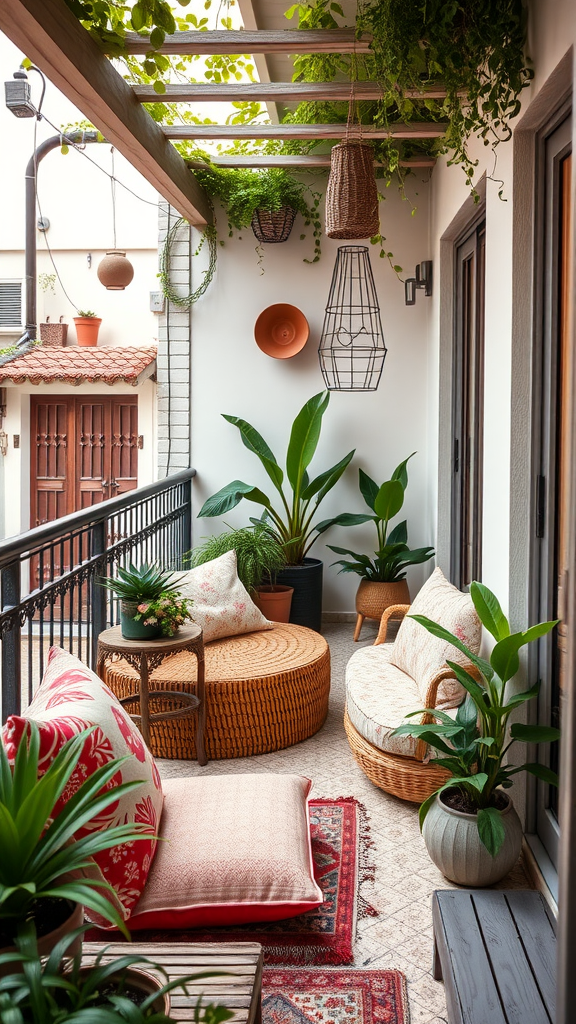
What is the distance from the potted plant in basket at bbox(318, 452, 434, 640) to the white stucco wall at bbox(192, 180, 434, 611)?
27 centimetres

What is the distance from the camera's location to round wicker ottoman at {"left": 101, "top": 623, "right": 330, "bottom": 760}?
137 inches

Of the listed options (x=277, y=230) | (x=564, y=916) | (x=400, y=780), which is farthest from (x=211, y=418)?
(x=564, y=916)

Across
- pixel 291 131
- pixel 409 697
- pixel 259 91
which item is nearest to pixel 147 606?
pixel 409 697

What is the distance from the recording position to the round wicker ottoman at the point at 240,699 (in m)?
3.48

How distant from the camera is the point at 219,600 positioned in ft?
13.2

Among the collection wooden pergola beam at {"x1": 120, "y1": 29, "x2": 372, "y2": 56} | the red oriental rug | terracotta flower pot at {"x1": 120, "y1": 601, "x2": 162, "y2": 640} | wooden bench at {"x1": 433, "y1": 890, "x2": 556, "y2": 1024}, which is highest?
wooden pergola beam at {"x1": 120, "y1": 29, "x2": 372, "y2": 56}

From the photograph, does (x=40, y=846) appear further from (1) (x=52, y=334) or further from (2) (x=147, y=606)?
(1) (x=52, y=334)

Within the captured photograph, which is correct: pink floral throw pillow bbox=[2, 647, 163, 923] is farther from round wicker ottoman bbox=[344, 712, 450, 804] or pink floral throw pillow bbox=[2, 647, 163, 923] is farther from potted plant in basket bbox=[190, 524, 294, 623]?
potted plant in basket bbox=[190, 524, 294, 623]

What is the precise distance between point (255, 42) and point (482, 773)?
270cm

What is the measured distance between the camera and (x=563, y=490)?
2475 mm

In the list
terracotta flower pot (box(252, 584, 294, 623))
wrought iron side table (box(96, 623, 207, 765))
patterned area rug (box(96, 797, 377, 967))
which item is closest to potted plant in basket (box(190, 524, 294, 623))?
terracotta flower pot (box(252, 584, 294, 623))

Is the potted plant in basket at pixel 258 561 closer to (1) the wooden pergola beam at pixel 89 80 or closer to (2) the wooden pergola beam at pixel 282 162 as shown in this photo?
(1) the wooden pergola beam at pixel 89 80

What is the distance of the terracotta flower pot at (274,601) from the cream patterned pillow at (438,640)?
1527mm

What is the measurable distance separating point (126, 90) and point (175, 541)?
2830mm
